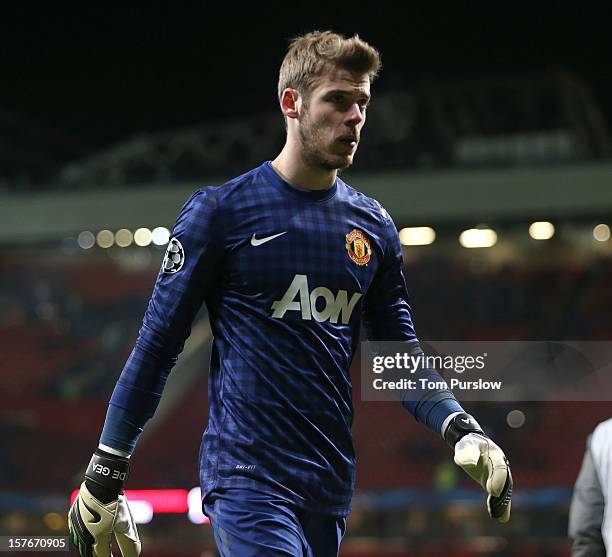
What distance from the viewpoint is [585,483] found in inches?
119

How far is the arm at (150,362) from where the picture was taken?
2197mm

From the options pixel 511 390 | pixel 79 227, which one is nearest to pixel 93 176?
pixel 79 227

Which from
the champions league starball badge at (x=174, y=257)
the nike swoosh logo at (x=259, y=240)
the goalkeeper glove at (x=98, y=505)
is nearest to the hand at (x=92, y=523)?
the goalkeeper glove at (x=98, y=505)

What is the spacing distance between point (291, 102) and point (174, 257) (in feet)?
1.44

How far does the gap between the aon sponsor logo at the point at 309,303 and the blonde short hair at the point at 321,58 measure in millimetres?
427

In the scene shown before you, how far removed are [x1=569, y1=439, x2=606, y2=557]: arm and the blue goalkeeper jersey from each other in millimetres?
1034

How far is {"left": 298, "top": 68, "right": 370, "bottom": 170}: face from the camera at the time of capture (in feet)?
7.34

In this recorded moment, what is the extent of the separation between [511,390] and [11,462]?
9469 mm

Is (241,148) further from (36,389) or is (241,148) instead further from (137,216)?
(36,389)

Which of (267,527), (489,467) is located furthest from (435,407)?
(267,527)

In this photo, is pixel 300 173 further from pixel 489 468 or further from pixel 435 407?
pixel 489 468

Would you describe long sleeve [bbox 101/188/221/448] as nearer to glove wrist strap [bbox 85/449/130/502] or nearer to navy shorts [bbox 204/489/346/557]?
glove wrist strap [bbox 85/449/130/502]

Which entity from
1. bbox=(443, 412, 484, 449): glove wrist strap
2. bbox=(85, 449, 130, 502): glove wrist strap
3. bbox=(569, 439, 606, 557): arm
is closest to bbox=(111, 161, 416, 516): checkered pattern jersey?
bbox=(85, 449, 130, 502): glove wrist strap

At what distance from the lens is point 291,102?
2.30 metres
